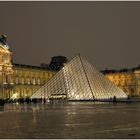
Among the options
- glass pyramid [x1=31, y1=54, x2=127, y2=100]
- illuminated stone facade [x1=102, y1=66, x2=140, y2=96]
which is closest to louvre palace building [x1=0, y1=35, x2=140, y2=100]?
glass pyramid [x1=31, y1=54, x2=127, y2=100]

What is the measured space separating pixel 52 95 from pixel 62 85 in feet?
7.46

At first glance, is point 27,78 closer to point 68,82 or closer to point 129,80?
point 68,82

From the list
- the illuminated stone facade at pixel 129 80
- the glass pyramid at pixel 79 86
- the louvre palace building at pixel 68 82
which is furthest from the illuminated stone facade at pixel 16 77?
the illuminated stone facade at pixel 129 80

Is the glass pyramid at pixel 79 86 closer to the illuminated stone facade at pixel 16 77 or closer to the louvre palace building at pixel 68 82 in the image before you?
the louvre palace building at pixel 68 82

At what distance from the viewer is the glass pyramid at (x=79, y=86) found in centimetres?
6631

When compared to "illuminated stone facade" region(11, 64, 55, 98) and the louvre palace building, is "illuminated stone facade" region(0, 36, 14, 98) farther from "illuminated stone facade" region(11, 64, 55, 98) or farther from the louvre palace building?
"illuminated stone facade" region(11, 64, 55, 98)

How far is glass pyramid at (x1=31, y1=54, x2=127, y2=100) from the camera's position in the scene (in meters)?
66.3

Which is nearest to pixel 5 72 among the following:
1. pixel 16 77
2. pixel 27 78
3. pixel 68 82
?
pixel 16 77

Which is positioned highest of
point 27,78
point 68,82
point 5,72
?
point 27,78

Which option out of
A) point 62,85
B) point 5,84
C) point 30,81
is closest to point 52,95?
point 62,85

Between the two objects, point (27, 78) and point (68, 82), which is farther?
point (27, 78)

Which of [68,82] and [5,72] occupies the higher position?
[5,72]

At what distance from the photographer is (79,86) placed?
2655 inches

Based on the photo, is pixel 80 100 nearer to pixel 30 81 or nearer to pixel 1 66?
pixel 1 66
